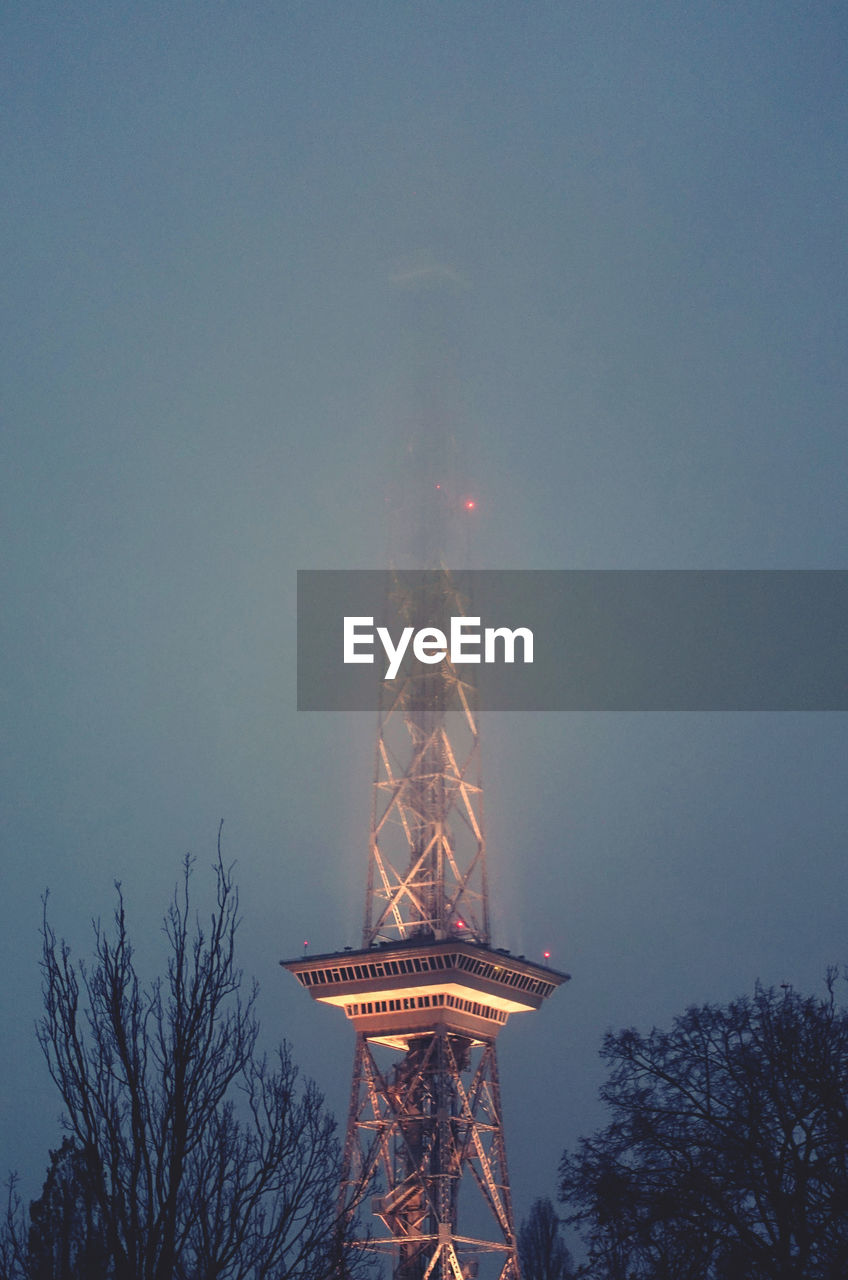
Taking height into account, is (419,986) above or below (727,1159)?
above

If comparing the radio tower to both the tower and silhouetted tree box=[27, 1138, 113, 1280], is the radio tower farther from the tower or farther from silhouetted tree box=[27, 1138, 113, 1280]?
silhouetted tree box=[27, 1138, 113, 1280]

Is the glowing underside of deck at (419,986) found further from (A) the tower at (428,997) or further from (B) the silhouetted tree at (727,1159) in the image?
(B) the silhouetted tree at (727,1159)

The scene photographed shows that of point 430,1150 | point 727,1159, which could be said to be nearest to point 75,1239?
point 727,1159

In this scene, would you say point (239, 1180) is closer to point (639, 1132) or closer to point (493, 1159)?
point (639, 1132)

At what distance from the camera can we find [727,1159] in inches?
1113

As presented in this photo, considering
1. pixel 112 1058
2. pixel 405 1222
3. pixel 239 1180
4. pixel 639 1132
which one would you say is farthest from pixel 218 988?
pixel 405 1222

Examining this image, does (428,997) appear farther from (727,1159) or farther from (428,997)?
(727,1159)

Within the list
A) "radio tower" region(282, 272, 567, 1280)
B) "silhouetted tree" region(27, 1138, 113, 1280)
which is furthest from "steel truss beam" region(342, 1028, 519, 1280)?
"silhouetted tree" region(27, 1138, 113, 1280)

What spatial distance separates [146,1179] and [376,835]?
99.5 meters

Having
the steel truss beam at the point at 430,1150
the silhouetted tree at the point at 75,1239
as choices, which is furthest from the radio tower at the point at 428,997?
the silhouetted tree at the point at 75,1239

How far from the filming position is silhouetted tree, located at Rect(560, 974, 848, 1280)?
88.6ft

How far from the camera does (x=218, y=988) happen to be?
24844 millimetres

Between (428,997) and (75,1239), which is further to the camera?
(428,997)

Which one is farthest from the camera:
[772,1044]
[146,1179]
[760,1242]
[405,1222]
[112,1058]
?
[405,1222]
